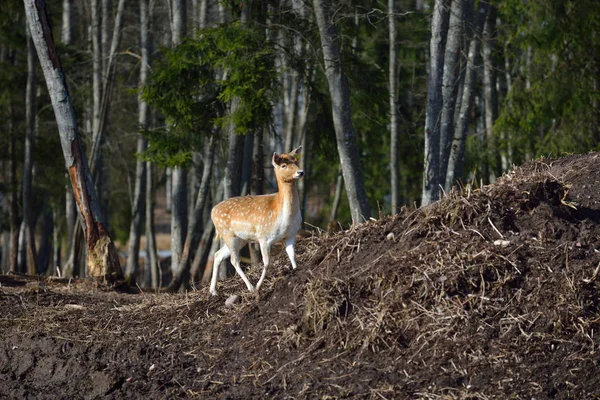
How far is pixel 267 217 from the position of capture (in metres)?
9.62

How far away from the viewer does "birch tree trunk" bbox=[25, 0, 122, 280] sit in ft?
48.2

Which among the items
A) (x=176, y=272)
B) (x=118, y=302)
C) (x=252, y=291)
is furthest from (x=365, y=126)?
(x=252, y=291)

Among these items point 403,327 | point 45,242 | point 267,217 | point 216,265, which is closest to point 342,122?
point 216,265

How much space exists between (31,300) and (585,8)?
16.2 meters

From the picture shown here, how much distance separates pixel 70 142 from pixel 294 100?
1254cm

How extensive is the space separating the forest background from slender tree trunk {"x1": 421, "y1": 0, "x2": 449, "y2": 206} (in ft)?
0.08

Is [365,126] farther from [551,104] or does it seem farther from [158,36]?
[158,36]

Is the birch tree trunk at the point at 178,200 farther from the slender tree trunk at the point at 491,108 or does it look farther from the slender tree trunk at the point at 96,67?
the slender tree trunk at the point at 491,108

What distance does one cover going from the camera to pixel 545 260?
819 centimetres

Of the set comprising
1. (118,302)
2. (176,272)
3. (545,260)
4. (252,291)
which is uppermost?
(545,260)

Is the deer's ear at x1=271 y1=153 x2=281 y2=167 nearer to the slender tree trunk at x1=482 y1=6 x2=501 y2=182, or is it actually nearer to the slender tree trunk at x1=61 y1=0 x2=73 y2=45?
the slender tree trunk at x1=482 y1=6 x2=501 y2=182

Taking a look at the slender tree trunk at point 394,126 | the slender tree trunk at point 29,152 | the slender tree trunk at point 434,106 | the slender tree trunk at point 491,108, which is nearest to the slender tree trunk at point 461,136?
the slender tree trunk at point 434,106

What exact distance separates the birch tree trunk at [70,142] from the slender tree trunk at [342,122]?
161 inches

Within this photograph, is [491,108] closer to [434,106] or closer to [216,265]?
[434,106]
